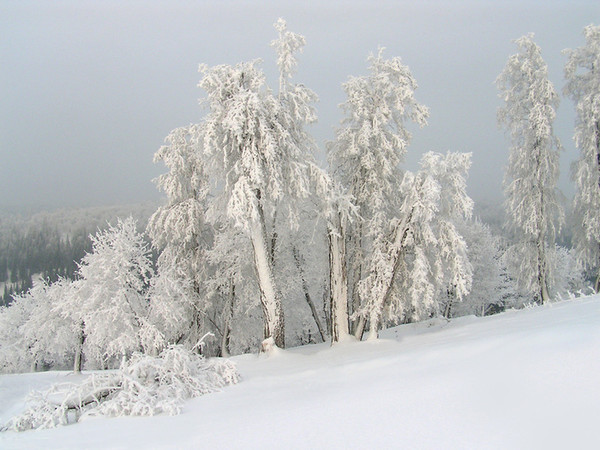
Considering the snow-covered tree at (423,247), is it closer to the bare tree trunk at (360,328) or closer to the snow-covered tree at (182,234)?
the bare tree trunk at (360,328)

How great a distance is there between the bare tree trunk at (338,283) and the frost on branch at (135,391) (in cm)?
630

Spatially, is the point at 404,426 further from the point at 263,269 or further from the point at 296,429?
the point at 263,269

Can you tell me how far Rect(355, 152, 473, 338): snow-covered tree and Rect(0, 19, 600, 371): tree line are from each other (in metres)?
0.05

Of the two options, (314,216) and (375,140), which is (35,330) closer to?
(314,216)

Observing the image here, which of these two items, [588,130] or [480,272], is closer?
[588,130]

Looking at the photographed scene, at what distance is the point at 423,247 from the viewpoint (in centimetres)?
1280

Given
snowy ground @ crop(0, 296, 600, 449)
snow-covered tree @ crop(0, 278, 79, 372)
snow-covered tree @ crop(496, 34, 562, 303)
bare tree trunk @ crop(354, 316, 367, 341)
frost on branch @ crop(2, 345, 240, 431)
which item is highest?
snow-covered tree @ crop(496, 34, 562, 303)

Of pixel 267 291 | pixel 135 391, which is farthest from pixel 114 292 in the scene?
pixel 135 391

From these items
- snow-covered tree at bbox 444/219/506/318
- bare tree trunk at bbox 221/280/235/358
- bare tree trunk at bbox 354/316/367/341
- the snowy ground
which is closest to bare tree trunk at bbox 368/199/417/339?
bare tree trunk at bbox 354/316/367/341

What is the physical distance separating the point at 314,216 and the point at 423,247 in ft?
14.5

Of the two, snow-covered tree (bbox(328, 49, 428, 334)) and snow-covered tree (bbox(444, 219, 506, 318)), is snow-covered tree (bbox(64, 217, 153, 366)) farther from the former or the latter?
snow-covered tree (bbox(444, 219, 506, 318))

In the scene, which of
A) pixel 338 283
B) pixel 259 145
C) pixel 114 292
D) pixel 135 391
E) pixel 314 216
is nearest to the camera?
pixel 135 391

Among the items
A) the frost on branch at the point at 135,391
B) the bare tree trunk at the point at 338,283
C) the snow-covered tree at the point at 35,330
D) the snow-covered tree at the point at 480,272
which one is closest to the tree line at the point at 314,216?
the bare tree trunk at the point at 338,283

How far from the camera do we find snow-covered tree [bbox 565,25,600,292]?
15.6 metres
